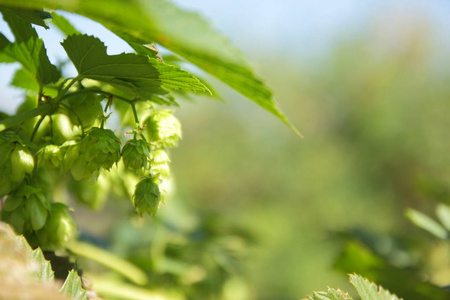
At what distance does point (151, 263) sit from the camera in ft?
3.80

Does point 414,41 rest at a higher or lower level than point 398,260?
higher

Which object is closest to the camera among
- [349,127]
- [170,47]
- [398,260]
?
[170,47]

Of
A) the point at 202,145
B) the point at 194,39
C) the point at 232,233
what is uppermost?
the point at 202,145

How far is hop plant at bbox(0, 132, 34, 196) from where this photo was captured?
1.53 ft

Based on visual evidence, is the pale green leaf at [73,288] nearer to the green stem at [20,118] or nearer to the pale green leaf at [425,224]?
the green stem at [20,118]

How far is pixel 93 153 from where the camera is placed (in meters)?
0.47

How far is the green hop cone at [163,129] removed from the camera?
0.56m

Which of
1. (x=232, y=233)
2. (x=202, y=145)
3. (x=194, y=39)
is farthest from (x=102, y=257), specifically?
(x=202, y=145)

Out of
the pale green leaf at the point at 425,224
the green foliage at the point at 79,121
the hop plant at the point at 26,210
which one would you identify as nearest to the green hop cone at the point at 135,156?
the green foliage at the point at 79,121

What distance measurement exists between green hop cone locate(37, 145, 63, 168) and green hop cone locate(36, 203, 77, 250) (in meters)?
0.07

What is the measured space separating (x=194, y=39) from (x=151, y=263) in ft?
3.12

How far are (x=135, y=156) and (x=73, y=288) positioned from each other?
0.45 feet

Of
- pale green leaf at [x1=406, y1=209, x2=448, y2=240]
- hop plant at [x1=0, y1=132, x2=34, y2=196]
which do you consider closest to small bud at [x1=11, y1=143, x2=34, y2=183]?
hop plant at [x1=0, y1=132, x2=34, y2=196]

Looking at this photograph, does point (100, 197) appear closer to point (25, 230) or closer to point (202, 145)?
point (25, 230)
